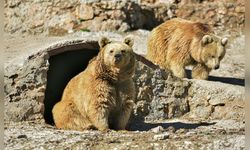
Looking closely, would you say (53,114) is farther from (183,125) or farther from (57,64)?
(183,125)

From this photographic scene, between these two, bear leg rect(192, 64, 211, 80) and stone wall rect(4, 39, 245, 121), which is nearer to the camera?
stone wall rect(4, 39, 245, 121)

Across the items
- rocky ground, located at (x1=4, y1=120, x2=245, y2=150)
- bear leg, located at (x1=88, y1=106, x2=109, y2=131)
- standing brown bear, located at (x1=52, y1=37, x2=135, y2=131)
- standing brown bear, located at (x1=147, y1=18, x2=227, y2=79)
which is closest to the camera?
rocky ground, located at (x1=4, y1=120, x2=245, y2=150)

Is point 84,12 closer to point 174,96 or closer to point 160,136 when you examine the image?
point 174,96

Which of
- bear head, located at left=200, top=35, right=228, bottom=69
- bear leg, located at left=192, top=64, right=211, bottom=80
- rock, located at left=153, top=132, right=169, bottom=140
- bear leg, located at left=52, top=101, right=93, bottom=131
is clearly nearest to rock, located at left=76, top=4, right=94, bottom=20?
bear leg, located at left=192, top=64, right=211, bottom=80

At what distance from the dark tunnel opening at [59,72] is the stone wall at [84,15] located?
4.94 meters

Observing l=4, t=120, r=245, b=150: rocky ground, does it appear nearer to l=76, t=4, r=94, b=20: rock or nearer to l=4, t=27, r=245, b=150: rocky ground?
l=4, t=27, r=245, b=150: rocky ground

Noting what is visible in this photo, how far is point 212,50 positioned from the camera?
40.0ft

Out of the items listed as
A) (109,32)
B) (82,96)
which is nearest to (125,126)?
(82,96)

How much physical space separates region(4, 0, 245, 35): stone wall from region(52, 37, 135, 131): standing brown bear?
20.9 feet

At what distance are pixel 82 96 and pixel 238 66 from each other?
5748 mm

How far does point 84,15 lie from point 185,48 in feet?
11.8

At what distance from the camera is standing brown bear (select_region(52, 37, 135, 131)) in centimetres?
835

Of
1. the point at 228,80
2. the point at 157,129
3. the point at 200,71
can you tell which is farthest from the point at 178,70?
the point at 157,129

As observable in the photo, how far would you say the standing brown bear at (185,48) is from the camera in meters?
12.1
